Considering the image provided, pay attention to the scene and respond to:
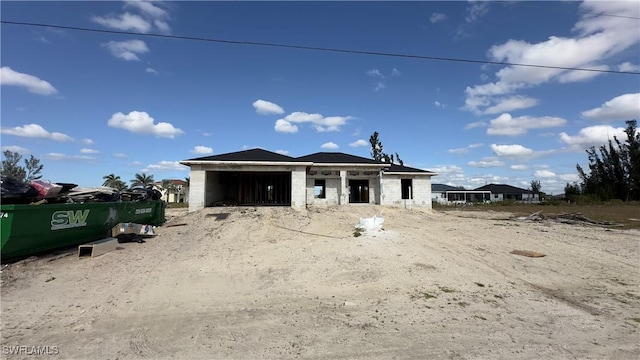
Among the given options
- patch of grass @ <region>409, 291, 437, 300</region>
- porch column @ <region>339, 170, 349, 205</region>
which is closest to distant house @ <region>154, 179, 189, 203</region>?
porch column @ <region>339, 170, 349, 205</region>

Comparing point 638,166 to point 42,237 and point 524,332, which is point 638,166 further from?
point 42,237

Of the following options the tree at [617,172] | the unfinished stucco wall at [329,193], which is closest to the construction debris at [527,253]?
the unfinished stucco wall at [329,193]

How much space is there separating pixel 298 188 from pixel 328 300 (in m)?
13.7

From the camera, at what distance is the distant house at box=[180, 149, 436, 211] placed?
20.2 metres

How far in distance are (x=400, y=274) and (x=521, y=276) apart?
3137 mm

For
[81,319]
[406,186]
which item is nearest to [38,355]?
[81,319]

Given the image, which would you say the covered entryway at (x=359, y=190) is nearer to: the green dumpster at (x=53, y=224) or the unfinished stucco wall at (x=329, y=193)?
the unfinished stucco wall at (x=329, y=193)

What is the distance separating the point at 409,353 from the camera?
4340 mm

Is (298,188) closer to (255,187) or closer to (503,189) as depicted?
(255,187)

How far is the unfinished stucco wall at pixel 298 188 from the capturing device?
19.9m

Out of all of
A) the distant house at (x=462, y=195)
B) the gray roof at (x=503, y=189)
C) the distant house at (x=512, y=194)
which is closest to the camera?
the distant house at (x=512, y=194)

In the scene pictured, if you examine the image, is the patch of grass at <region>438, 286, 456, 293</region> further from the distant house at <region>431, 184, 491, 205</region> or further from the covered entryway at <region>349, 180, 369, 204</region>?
the distant house at <region>431, 184, 491, 205</region>

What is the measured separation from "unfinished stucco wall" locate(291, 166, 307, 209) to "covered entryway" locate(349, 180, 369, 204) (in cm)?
952

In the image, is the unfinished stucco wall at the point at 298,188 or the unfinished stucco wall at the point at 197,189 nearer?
the unfinished stucco wall at the point at 197,189
